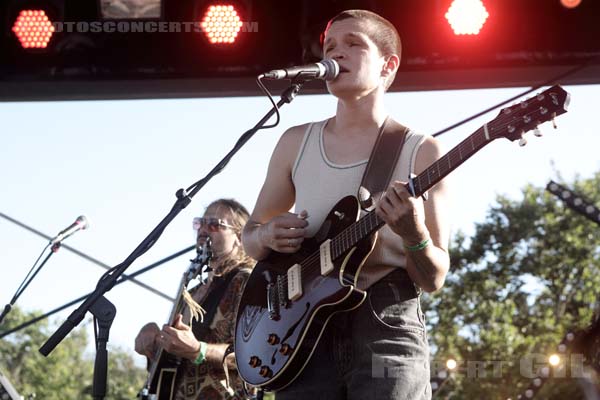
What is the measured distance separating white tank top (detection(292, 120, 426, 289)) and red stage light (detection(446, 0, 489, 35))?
183 cm

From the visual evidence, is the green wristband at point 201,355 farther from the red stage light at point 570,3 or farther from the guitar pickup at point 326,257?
the red stage light at point 570,3

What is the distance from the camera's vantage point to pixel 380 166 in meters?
2.61

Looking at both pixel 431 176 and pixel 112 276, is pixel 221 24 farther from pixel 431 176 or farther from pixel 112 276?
pixel 431 176

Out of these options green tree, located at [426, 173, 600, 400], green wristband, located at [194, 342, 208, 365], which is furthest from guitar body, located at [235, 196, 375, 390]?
green tree, located at [426, 173, 600, 400]

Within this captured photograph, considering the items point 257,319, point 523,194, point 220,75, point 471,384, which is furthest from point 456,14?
point 523,194

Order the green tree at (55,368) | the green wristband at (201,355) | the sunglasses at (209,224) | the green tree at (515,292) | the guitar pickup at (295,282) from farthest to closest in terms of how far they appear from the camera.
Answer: the green tree at (55,368) → the green tree at (515,292) → the sunglasses at (209,224) → the green wristband at (201,355) → the guitar pickup at (295,282)

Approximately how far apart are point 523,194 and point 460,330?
6.58 metres

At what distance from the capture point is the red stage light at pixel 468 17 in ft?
14.6

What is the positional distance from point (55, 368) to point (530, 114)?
1647 inches

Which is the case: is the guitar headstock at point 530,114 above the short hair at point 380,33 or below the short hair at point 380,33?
below

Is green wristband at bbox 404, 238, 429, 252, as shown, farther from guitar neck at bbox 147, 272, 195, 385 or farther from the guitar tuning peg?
guitar neck at bbox 147, 272, 195, 385

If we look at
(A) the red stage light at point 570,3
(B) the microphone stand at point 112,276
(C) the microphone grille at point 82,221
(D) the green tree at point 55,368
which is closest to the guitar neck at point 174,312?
(C) the microphone grille at point 82,221

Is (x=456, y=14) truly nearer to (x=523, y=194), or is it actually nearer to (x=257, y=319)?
(x=257, y=319)

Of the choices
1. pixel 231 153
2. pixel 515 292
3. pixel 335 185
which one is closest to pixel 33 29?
pixel 231 153
